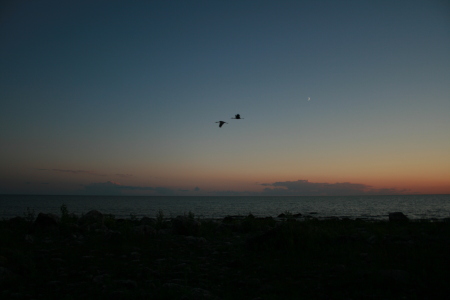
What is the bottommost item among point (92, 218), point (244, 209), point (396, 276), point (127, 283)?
point (244, 209)

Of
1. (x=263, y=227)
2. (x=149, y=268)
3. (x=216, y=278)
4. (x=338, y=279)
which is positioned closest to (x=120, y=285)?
(x=149, y=268)

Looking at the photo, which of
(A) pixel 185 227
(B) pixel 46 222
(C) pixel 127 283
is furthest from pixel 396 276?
(B) pixel 46 222

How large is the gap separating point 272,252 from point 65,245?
839 centimetres

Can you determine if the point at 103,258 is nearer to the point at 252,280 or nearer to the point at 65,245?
the point at 65,245

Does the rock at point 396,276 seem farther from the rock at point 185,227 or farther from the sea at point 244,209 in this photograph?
the sea at point 244,209

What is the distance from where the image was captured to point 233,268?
7.75m

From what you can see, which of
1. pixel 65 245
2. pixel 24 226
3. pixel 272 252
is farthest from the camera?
pixel 24 226

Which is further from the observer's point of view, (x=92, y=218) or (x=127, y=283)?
(x=92, y=218)

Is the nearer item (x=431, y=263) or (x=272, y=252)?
(x=431, y=263)

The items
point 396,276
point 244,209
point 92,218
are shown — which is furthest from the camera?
point 244,209

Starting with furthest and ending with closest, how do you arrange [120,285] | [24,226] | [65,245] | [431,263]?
[24,226], [65,245], [431,263], [120,285]

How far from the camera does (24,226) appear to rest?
16188 mm

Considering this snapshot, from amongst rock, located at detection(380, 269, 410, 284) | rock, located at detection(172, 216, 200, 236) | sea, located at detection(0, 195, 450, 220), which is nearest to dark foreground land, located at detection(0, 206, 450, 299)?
rock, located at detection(380, 269, 410, 284)

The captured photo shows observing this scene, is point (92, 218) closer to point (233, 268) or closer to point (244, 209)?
point (233, 268)
